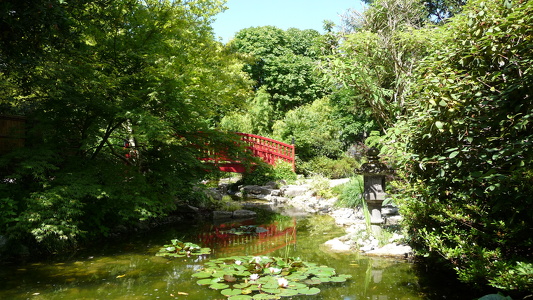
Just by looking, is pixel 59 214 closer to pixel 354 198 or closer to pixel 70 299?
pixel 70 299

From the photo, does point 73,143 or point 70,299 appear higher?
point 73,143

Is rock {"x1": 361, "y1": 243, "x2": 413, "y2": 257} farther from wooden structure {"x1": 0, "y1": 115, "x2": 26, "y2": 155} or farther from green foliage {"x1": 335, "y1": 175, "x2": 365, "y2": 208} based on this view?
wooden structure {"x1": 0, "y1": 115, "x2": 26, "y2": 155}

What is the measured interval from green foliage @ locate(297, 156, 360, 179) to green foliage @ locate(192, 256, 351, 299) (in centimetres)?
1001

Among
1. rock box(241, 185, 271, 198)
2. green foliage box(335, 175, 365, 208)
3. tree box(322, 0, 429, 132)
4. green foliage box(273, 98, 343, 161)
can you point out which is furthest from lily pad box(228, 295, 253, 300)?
green foliage box(273, 98, 343, 161)

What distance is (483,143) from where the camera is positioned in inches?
105

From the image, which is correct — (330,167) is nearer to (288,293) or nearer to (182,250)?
(182,250)

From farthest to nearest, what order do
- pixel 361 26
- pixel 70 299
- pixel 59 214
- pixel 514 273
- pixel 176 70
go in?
pixel 361 26
pixel 176 70
pixel 59 214
pixel 70 299
pixel 514 273

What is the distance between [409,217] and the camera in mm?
3885

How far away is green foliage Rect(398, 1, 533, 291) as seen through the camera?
8.10ft

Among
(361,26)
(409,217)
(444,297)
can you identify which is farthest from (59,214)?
(361,26)

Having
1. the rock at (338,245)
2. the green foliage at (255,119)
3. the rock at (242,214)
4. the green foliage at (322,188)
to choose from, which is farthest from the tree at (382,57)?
the green foliage at (255,119)

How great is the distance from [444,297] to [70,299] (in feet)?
12.0

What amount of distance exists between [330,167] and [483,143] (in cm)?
1191

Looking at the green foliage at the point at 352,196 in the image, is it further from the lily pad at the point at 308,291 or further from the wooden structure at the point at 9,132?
the wooden structure at the point at 9,132
